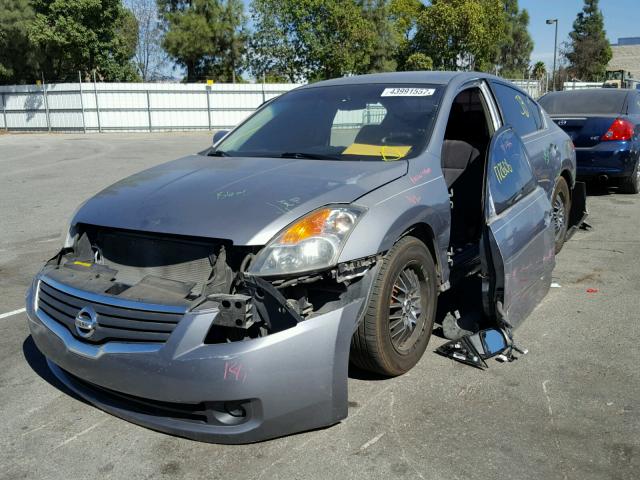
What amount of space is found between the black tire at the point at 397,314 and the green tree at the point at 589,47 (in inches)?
2507

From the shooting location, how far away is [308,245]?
2.69m

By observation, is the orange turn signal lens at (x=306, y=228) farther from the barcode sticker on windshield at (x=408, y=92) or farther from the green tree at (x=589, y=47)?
the green tree at (x=589, y=47)

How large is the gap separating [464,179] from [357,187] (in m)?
1.80

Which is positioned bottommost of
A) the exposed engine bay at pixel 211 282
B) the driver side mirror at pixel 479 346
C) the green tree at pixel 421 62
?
the driver side mirror at pixel 479 346

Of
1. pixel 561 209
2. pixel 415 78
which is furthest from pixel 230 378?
pixel 561 209

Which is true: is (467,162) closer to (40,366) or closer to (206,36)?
(40,366)

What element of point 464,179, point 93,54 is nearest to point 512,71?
point 93,54

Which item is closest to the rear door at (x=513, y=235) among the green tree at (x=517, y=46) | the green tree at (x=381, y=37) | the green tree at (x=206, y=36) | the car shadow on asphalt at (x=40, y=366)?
the car shadow on asphalt at (x=40, y=366)

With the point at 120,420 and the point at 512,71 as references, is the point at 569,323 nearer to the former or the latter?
the point at 120,420

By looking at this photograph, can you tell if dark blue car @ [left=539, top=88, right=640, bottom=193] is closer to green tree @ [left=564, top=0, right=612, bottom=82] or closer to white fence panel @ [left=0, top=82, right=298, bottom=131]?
white fence panel @ [left=0, top=82, right=298, bottom=131]

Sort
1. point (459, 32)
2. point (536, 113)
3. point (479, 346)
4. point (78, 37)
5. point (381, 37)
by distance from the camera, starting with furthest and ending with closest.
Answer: point (381, 37) < point (459, 32) < point (78, 37) < point (536, 113) < point (479, 346)

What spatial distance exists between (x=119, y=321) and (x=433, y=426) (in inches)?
60.3

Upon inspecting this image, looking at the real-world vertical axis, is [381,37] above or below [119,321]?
above

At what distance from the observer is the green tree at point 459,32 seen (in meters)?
34.8
